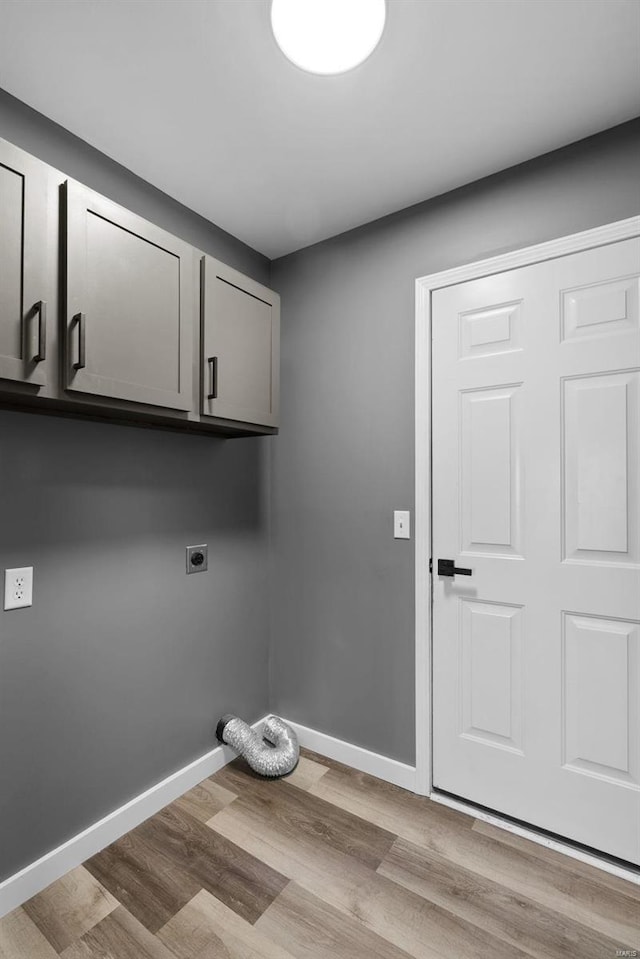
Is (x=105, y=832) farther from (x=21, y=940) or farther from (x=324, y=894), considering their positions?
(x=324, y=894)

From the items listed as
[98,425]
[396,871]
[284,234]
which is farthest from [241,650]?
[284,234]

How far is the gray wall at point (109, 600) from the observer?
1.51m

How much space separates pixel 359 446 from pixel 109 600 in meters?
1.23

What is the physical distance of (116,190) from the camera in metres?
1.82

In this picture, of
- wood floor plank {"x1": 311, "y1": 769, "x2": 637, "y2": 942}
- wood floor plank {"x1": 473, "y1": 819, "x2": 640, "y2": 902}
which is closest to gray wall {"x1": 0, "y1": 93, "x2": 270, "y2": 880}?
wood floor plank {"x1": 311, "y1": 769, "x2": 637, "y2": 942}

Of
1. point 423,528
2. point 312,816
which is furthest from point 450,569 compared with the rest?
point 312,816

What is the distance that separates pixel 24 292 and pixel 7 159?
323mm

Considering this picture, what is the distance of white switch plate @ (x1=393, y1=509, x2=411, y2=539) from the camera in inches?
81.1

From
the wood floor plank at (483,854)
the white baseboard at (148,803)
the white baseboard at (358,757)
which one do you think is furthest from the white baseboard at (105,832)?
the wood floor plank at (483,854)

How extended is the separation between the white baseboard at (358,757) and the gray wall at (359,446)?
4cm

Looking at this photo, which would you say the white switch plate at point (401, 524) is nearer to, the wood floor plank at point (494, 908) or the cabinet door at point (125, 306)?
the cabinet door at point (125, 306)

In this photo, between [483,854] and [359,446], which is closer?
[483,854]

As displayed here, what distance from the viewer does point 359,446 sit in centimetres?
221

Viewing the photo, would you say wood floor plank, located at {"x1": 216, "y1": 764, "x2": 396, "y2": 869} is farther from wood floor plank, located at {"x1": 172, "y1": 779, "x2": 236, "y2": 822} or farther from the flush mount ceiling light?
the flush mount ceiling light
